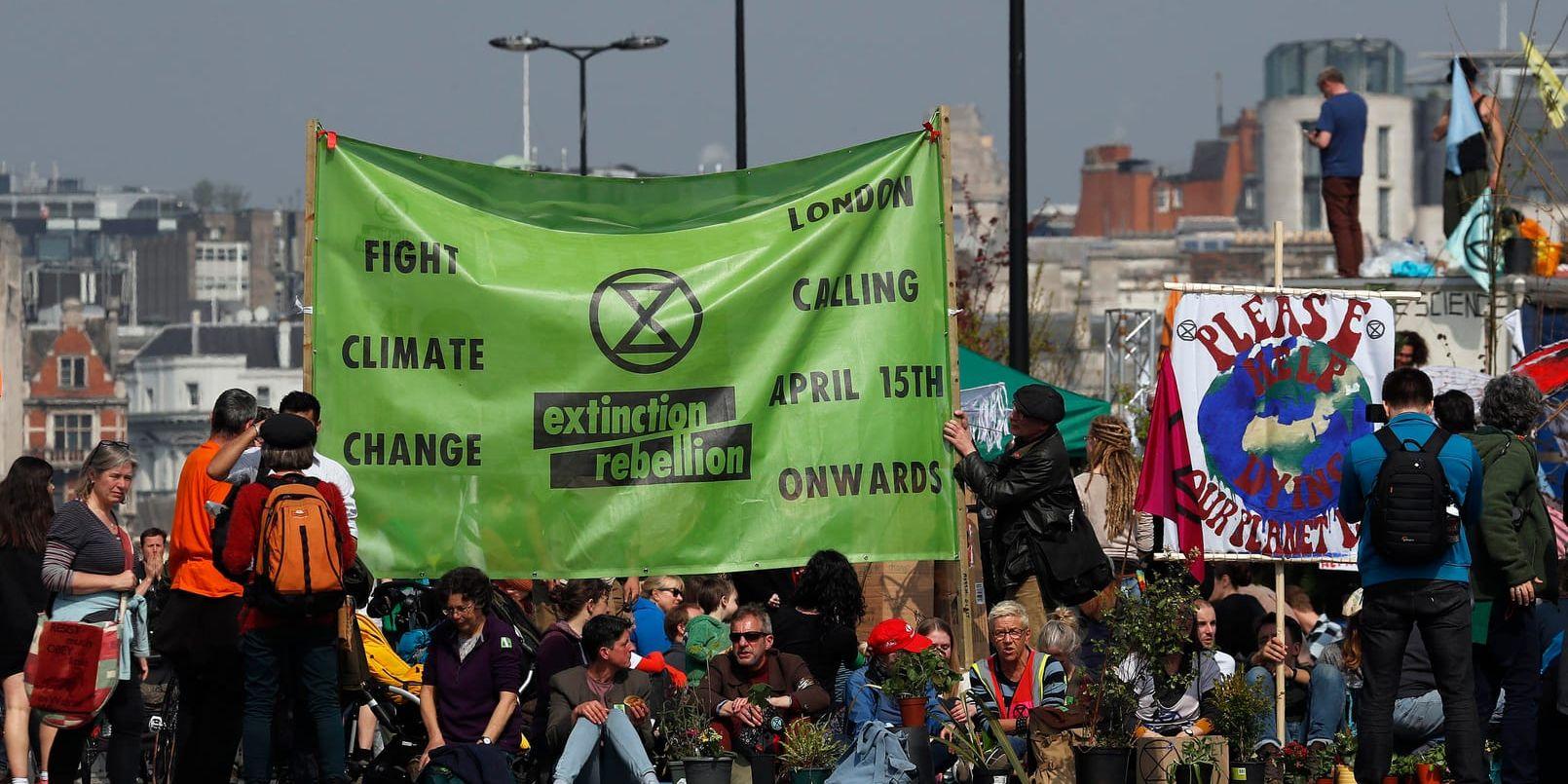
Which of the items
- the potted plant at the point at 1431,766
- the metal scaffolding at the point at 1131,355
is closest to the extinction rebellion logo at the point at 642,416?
the potted plant at the point at 1431,766

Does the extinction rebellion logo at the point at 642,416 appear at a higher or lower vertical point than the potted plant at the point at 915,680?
higher

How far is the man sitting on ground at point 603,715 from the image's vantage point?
34.6ft

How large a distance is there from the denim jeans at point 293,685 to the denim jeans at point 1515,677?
4.79 m

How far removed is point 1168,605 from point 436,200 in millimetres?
3750

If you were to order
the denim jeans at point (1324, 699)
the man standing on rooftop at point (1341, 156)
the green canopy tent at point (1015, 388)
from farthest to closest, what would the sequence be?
the man standing on rooftop at point (1341, 156), the green canopy tent at point (1015, 388), the denim jeans at point (1324, 699)

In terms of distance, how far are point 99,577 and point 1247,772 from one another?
16.2 feet

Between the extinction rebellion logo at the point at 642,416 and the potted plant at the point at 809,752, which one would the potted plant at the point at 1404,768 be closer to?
the potted plant at the point at 809,752

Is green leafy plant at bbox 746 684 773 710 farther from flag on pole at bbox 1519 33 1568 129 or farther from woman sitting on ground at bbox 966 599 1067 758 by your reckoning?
flag on pole at bbox 1519 33 1568 129

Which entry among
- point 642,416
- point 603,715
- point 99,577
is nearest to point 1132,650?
point 603,715

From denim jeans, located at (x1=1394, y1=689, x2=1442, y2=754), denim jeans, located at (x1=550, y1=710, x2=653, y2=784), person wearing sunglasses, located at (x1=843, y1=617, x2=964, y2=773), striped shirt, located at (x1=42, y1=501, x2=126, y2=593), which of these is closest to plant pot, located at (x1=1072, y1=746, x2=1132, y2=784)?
person wearing sunglasses, located at (x1=843, y1=617, x2=964, y2=773)

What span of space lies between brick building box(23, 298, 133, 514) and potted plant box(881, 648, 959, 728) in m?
141

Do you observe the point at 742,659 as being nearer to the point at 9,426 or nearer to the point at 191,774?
the point at 191,774

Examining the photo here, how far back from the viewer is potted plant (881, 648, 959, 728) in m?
10.2

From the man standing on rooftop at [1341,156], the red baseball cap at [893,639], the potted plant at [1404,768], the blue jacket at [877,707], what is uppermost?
the man standing on rooftop at [1341,156]
